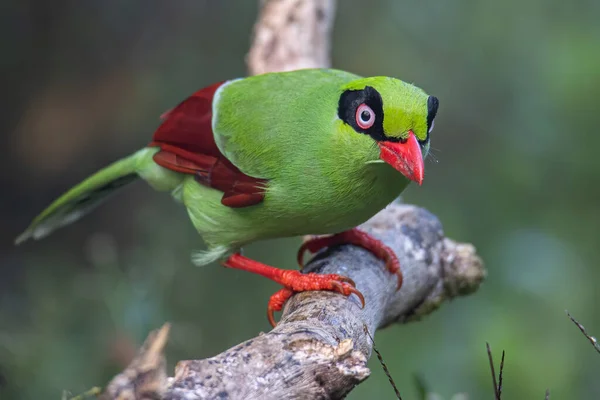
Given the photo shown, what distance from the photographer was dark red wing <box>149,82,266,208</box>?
10.00 feet

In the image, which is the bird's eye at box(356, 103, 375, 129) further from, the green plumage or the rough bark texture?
the rough bark texture

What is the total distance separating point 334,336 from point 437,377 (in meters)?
2.87

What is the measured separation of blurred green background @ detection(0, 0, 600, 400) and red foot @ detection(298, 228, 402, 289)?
1680 mm

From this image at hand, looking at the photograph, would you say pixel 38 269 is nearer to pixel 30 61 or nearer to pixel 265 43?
pixel 30 61

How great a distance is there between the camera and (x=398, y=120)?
2.51 m

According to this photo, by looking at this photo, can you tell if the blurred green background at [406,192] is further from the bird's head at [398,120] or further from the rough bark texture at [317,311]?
the bird's head at [398,120]

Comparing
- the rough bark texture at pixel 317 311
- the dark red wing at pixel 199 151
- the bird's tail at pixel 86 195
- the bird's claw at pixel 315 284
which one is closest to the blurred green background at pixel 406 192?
the bird's tail at pixel 86 195

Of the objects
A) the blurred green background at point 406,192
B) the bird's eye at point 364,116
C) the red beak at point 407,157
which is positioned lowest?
the blurred green background at point 406,192

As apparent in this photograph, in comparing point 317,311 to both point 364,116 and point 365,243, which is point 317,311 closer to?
point 364,116

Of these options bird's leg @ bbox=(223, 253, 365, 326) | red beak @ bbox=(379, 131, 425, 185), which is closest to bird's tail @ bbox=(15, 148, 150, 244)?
bird's leg @ bbox=(223, 253, 365, 326)

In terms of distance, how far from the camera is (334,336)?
224 centimetres

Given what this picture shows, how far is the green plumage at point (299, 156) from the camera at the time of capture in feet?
8.68

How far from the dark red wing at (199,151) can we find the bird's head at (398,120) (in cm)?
59

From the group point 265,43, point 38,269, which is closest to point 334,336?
point 265,43
